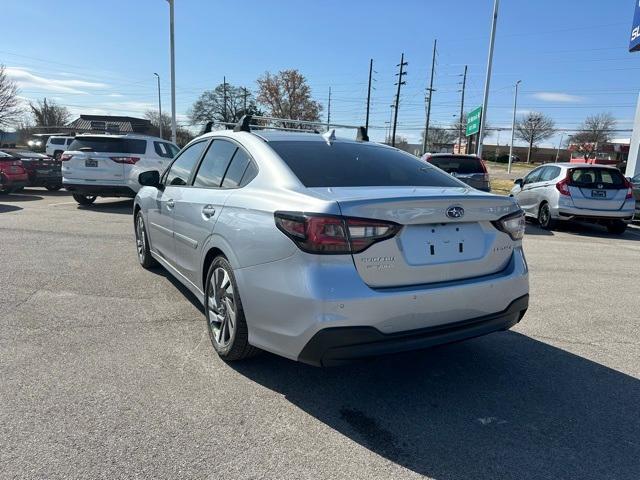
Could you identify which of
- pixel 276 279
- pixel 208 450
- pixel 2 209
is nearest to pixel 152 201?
pixel 276 279

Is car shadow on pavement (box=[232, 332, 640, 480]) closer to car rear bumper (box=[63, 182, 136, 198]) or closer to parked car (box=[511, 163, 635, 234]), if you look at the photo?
parked car (box=[511, 163, 635, 234])

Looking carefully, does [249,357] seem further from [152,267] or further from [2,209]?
[2,209]

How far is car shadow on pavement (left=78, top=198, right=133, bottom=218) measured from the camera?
40.3 feet

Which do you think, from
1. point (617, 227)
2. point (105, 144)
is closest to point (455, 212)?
point (617, 227)

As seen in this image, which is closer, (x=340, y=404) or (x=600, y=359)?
(x=340, y=404)

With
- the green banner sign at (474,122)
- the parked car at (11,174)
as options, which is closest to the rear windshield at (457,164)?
the parked car at (11,174)

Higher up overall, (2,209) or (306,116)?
(306,116)

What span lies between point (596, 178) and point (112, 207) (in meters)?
11.7

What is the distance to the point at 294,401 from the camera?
3094 millimetres

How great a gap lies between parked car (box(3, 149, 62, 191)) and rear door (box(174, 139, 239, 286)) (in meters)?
14.6

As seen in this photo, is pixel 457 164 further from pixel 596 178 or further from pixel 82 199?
pixel 82 199

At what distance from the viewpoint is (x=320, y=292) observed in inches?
104

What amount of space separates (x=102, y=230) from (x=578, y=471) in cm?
863

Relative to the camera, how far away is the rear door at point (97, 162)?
1212 cm
